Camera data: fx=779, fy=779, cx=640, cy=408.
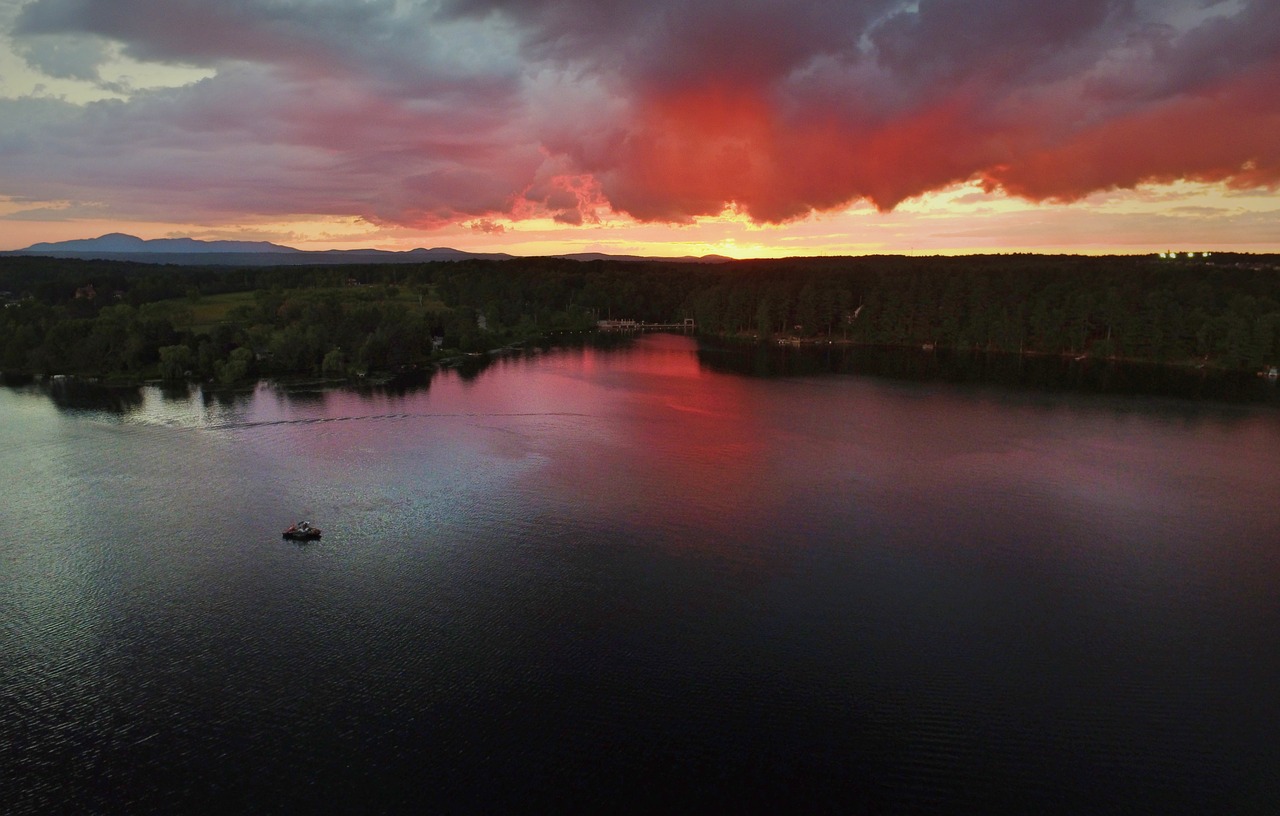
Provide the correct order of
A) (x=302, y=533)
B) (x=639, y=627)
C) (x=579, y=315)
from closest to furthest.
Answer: (x=639, y=627) → (x=302, y=533) → (x=579, y=315)

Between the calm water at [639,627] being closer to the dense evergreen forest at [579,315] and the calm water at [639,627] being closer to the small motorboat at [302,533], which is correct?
the small motorboat at [302,533]

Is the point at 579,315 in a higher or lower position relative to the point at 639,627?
higher

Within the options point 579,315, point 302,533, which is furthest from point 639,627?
point 579,315

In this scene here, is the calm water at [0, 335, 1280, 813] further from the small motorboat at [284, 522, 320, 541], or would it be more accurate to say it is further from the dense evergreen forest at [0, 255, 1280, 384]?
the dense evergreen forest at [0, 255, 1280, 384]

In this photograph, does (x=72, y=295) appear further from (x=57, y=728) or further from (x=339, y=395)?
(x=57, y=728)

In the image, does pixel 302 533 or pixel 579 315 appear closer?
pixel 302 533

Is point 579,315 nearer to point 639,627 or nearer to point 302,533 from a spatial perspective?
point 302,533

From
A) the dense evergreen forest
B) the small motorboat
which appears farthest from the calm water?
the dense evergreen forest
